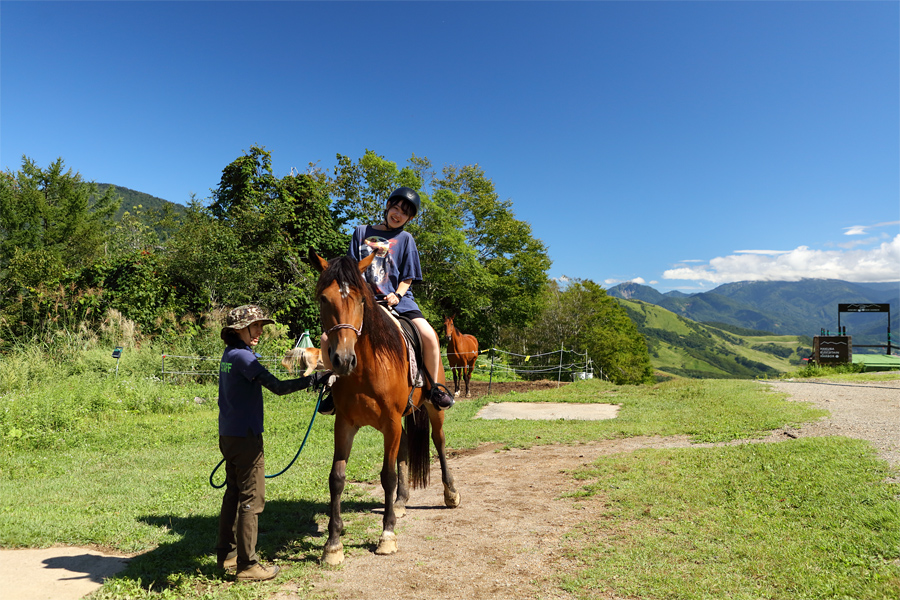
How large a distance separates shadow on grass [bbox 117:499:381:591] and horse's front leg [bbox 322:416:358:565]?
189 mm

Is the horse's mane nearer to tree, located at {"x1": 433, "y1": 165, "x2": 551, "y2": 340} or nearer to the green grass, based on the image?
the green grass

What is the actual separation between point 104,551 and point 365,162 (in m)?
26.6

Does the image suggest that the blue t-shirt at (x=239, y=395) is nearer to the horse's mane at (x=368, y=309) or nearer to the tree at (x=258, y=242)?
the horse's mane at (x=368, y=309)

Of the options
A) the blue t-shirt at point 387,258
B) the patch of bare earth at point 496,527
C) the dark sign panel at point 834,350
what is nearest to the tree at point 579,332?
the dark sign panel at point 834,350

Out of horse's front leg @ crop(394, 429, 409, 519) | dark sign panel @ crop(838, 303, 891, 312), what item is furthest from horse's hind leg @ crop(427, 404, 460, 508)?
dark sign panel @ crop(838, 303, 891, 312)

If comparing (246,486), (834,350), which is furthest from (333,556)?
(834,350)

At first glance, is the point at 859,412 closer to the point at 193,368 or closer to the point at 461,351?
the point at 461,351

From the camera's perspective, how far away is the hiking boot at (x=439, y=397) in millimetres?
5012

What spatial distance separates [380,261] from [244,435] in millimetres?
2011

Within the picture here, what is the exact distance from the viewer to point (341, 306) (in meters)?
3.54

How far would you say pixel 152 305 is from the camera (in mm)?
14516

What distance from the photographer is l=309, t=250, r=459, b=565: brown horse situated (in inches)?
139

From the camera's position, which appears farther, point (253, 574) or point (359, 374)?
point (359, 374)

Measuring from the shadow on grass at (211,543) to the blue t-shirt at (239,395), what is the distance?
1156 millimetres
